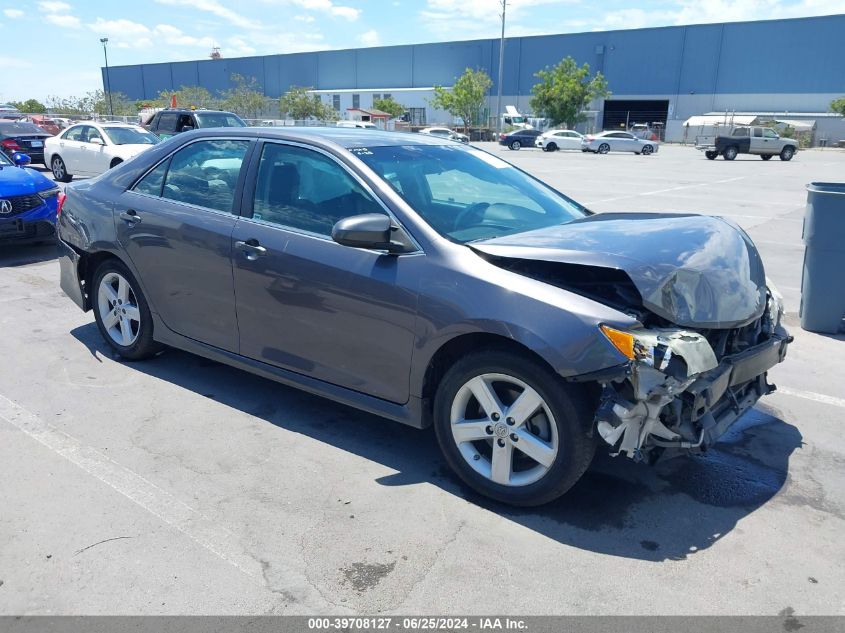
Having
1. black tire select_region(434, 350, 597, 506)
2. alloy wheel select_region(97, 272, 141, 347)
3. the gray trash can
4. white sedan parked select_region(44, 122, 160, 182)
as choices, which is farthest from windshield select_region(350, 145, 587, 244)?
white sedan parked select_region(44, 122, 160, 182)

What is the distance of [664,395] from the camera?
114 inches

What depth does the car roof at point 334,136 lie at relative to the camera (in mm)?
4078

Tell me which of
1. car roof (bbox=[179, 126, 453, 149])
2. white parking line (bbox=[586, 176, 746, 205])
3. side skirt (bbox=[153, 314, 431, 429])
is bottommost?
white parking line (bbox=[586, 176, 746, 205])

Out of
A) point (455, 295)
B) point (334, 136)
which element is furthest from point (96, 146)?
point (455, 295)

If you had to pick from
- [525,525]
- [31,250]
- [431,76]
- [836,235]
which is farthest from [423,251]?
[431,76]

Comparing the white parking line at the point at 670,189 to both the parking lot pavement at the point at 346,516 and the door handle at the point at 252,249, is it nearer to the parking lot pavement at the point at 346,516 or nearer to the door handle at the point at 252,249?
the parking lot pavement at the point at 346,516

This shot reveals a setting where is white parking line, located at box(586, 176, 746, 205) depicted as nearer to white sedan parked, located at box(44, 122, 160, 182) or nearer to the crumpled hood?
white sedan parked, located at box(44, 122, 160, 182)

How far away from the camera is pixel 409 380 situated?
3521 mm

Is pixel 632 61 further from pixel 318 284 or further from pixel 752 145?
pixel 318 284

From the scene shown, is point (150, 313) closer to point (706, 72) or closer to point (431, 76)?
point (706, 72)

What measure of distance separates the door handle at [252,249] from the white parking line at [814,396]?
368 cm

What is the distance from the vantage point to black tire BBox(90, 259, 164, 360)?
491 cm

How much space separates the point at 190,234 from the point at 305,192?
878mm

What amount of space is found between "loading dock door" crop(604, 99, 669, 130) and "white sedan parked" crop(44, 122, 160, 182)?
196ft
